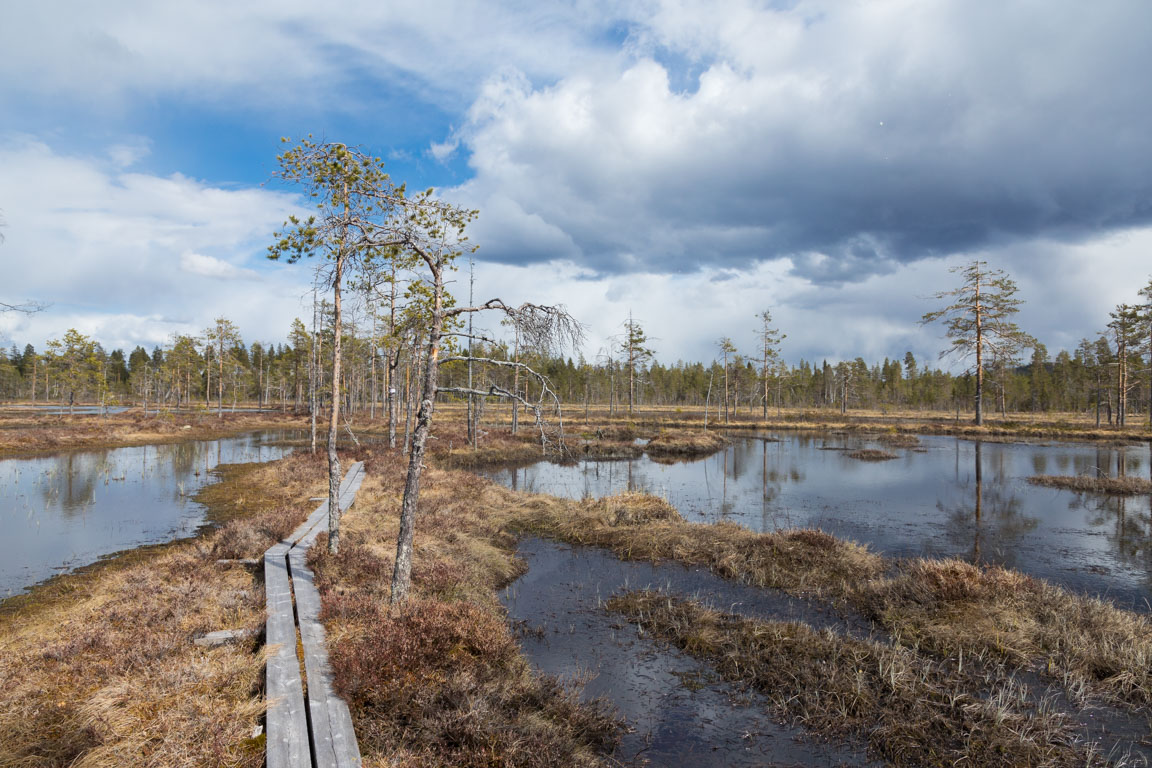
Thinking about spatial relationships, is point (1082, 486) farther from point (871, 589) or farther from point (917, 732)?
point (917, 732)

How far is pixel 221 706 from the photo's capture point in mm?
6074

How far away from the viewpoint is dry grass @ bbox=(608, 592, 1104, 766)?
6367 mm

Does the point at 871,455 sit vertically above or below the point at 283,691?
below

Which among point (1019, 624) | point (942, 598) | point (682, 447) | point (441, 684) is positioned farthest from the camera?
point (682, 447)

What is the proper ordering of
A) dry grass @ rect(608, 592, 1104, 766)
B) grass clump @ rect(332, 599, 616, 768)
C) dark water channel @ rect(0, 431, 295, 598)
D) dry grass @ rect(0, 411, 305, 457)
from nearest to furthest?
grass clump @ rect(332, 599, 616, 768)
dry grass @ rect(608, 592, 1104, 766)
dark water channel @ rect(0, 431, 295, 598)
dry grass @ rect(0, 411, 305, 457)

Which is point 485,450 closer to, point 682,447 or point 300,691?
point 682,447

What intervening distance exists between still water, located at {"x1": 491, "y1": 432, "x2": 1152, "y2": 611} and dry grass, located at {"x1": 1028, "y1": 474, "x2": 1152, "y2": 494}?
817 millimetres

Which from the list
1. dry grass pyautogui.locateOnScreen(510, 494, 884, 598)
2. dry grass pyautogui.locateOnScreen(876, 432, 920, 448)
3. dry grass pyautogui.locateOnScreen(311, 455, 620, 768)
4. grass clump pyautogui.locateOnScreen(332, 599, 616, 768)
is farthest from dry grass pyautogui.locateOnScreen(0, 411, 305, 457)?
dry grass pyautogui.locateOnScreen(876, 432, 920, 448)

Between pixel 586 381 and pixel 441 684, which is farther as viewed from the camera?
pixel 586 381

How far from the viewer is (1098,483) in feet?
79.5

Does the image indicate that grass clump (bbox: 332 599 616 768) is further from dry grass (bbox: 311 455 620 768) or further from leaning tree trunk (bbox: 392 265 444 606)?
leaning tree trunk (bbox: 392 265 444 606)

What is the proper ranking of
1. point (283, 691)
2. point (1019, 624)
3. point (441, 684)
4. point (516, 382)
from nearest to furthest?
point (283, 691)
point (441, 684)
point (1019, 624)
point (516, 382)

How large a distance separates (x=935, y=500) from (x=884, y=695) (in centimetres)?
1804

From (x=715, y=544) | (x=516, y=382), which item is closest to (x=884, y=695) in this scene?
(x=715, y=544)
